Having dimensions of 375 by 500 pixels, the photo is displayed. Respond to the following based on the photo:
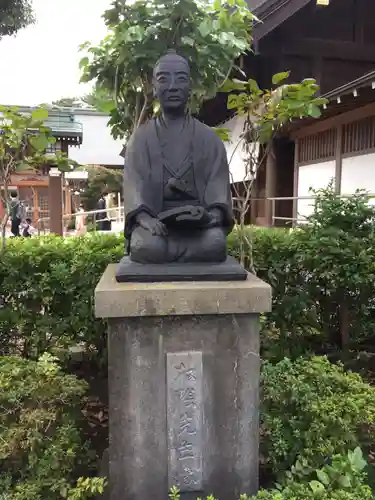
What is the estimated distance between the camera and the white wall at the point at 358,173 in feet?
22.8

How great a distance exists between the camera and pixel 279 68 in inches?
366

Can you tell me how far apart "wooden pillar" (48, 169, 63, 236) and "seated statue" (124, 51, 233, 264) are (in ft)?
21.7

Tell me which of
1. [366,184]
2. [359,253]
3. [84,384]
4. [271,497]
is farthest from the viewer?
[366,184]

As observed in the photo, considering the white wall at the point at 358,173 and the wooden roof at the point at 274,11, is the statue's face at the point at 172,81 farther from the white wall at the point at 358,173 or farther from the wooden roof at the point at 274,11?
the wooden roof at the point at 274,11

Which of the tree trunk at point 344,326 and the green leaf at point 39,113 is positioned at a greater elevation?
the green leaf at point 39,113

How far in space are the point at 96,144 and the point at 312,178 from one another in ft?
83.2

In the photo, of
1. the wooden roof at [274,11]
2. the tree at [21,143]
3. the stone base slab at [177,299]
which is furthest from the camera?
the wooden roof at [274,11]

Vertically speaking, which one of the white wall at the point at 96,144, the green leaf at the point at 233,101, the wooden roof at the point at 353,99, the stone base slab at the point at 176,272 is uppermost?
the white wall at the point at 96,144

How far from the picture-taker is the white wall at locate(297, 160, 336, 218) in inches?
328

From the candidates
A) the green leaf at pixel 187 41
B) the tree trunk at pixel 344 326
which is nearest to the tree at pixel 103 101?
the green leaf at pixel 187 41

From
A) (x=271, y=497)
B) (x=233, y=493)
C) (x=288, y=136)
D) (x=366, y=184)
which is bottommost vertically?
(x=233, y=493)

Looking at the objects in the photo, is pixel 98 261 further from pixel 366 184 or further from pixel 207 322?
pixel 366 184

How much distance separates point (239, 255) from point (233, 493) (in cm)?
203

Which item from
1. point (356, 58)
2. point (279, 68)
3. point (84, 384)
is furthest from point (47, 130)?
point (356, 58)
